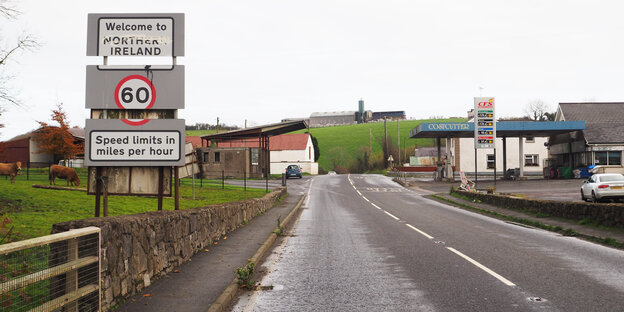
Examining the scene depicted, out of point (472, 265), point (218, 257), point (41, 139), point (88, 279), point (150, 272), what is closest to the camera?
point (88, 279)

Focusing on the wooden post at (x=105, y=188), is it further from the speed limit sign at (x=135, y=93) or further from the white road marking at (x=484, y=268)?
the white road marking at (x=484, y=268)

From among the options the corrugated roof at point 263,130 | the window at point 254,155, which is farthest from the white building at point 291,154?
the corrugated roof at point 263,130

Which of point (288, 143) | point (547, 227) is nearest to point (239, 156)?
point (288, 143)

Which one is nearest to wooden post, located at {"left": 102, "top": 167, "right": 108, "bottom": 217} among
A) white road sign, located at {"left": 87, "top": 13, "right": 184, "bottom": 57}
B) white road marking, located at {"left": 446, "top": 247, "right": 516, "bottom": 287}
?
white road sign, located at {"left": 87, "top": 13, "right": 184, "bottom": 57}

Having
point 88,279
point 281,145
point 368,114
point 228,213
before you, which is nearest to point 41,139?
point 281,145

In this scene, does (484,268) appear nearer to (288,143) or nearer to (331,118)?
(288,143)

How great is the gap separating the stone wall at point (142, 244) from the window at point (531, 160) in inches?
2356

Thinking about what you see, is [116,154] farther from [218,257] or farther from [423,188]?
[423,188]

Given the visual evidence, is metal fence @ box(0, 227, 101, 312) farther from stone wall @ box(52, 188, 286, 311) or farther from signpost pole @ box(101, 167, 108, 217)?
signpost pole @ box(101, 167, 108, 217)

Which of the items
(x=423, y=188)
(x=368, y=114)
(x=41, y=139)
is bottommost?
(x=423, y=188)

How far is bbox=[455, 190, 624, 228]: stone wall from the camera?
13602 millimetres

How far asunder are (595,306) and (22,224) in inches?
422

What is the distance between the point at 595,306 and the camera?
587cm

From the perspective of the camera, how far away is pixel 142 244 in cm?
679
